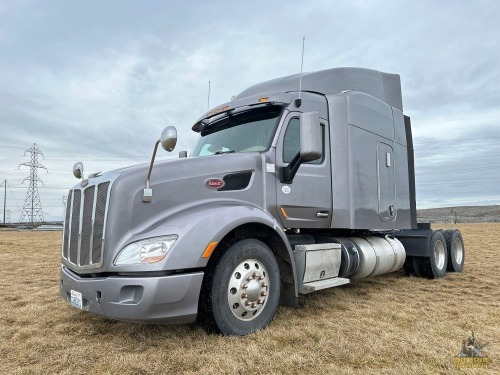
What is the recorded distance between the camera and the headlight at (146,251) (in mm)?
3379

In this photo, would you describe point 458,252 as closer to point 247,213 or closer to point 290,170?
point 290,170

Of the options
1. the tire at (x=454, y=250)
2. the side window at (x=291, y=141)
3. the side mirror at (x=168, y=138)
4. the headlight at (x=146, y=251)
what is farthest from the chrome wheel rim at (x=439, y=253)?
the side mirror at (x=168, y=138)

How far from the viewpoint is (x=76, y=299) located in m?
3.80

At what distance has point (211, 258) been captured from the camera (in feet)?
12.4

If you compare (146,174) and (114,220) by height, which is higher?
(146,174)

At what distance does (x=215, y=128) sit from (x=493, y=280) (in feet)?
18.7

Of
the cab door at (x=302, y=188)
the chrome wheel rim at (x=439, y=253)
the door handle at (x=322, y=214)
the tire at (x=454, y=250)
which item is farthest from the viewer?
the tire at (x=454, y=250)

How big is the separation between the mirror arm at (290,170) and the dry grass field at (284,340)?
1.63 meters

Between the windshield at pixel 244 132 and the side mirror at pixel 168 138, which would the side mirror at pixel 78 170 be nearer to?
the windshield at pixel 244 132

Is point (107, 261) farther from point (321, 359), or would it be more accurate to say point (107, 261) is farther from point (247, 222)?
point (321, 359)

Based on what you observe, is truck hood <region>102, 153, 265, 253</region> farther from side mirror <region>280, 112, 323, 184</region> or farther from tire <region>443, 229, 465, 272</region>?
tire <region>443, 229, 465, 272</region>

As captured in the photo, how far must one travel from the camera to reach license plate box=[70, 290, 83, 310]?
3715 millimetres

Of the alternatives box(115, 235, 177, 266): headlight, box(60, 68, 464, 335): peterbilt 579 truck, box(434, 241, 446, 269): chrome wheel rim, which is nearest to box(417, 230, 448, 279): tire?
box(434, 241, 446, 269): chrome wheel rim

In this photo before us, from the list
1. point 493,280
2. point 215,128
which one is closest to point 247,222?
point 215,128
